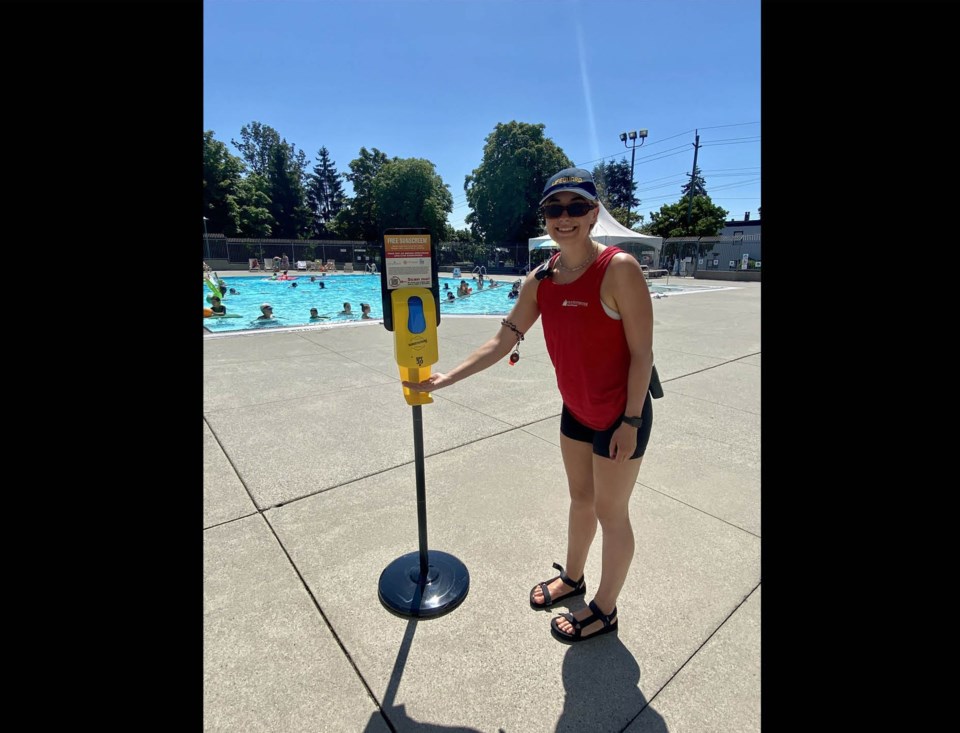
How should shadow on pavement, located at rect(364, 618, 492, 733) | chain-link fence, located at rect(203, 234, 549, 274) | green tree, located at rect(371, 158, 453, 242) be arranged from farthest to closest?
green tree, located at rect(371, 158, 453, 242), chain-link fence, located at rect(203, 234, 549, 274), shadow on pavement, located at rect(364, 618, 492, 733)

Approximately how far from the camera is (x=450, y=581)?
7.42 feet

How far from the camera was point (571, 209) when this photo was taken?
1.76m

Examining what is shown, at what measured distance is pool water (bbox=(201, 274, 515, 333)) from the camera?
15.6 m

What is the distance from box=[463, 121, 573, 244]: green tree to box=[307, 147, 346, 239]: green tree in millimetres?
28859

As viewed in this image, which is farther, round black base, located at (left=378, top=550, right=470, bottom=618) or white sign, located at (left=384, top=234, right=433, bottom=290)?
round black base, located at (left=378, top=550, right=470, bottom=618)

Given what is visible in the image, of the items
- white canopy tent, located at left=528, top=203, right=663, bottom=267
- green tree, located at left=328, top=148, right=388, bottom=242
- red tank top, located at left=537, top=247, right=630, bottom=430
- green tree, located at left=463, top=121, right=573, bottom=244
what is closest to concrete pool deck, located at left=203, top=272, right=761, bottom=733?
red tank top, located at left=537, top=247, right=630, bottom=430

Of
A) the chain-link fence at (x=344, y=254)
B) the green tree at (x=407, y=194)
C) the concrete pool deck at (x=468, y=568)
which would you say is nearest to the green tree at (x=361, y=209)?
the green tree at (x=407, y=194)

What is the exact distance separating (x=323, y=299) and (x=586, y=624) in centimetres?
2209

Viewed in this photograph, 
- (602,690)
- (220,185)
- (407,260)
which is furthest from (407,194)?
(602,690)

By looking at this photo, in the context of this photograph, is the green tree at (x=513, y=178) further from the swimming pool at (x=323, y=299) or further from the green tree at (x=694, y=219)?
the swimming pool at (x=323, y=299)

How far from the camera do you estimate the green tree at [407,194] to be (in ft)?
149

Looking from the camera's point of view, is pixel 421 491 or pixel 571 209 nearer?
pixel 571 209

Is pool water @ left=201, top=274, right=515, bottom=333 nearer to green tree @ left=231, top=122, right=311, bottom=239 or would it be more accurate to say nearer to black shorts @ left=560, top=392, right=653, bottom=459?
black shorts @ left=560, top=392, right=653, bottom=459

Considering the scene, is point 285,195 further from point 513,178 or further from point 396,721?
point 396,721
